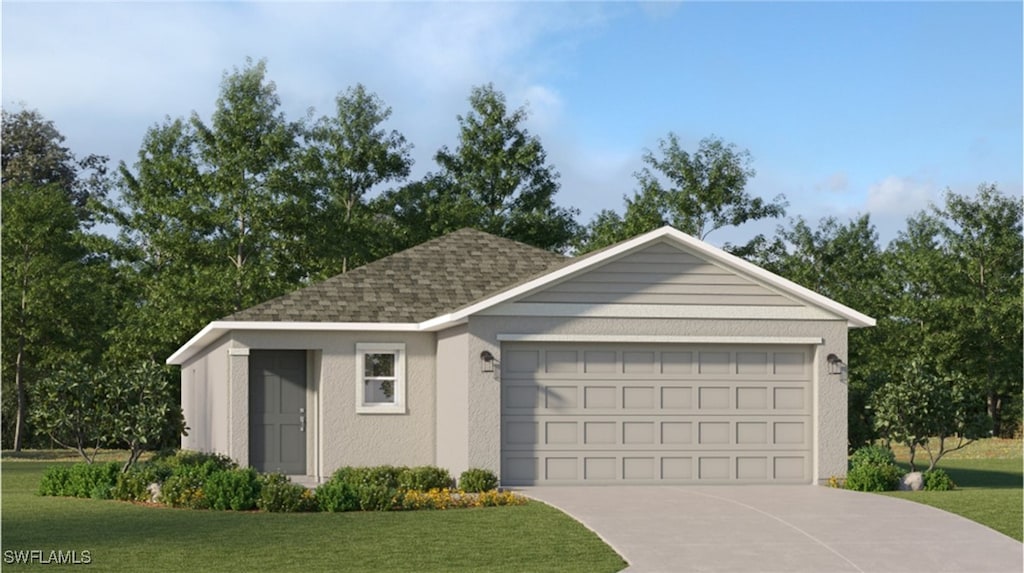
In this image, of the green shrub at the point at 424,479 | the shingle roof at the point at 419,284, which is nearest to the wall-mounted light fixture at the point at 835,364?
the shingle roof at the point at 419,284

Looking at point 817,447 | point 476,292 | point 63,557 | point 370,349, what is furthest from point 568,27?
point 63,557

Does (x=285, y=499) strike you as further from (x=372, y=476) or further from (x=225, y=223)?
(x=225, y=223)

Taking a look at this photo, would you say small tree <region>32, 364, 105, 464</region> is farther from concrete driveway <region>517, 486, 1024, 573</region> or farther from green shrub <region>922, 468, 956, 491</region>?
green shrub <region>922, 468, 956, 491</region>

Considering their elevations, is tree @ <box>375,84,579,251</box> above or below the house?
above

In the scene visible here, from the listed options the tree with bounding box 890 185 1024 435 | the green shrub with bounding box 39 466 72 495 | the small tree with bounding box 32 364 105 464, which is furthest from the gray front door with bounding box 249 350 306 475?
the tree with bounding box 890 185 1024 435

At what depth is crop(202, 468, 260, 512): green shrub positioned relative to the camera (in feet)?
58.4

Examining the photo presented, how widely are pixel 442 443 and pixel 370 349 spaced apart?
84.0 inches

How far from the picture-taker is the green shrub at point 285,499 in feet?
57.7

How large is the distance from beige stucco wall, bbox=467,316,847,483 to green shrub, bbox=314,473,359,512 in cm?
276

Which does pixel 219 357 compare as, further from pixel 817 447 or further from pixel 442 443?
pixel 817 447

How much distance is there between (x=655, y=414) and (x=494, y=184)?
2165cm

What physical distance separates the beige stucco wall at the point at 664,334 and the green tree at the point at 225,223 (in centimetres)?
1520

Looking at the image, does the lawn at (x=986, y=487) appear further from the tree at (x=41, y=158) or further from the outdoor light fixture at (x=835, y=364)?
the tree at (x=41, y=158)

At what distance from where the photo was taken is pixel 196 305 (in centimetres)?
3378
